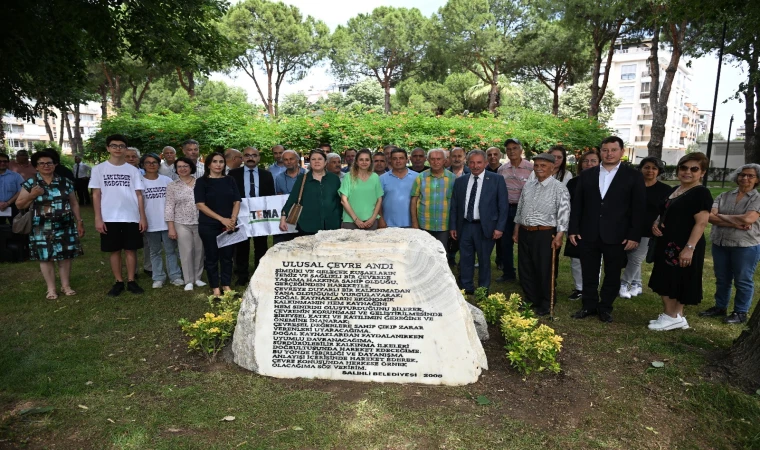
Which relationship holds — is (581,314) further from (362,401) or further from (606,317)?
(362,401)

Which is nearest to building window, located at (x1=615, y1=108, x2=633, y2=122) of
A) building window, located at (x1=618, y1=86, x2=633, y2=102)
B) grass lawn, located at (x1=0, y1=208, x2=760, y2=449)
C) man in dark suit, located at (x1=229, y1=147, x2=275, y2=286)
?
building window, located at (x1=618, y1=86, x2=633, y2=102)

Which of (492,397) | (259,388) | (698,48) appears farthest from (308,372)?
(698,48)

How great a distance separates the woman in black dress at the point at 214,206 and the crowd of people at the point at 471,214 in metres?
0.02

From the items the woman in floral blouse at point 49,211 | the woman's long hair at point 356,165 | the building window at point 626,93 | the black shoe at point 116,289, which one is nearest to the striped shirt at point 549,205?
the woman's long hair at point 356,165

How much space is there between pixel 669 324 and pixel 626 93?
73676mm

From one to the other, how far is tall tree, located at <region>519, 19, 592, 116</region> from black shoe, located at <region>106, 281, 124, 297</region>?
25.6m

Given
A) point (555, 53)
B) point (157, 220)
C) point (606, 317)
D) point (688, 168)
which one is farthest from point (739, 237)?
point (555, 53)

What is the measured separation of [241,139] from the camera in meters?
11.9

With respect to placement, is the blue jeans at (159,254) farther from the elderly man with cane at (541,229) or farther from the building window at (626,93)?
the building window at (626,93)

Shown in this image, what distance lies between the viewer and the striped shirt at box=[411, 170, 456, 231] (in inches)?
231

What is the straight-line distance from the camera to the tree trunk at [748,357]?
3.66m

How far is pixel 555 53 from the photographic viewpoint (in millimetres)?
28172

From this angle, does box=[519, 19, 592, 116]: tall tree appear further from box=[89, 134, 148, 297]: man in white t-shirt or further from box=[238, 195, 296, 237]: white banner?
box=[89, 134, 148, 297]: man in white t-shirt

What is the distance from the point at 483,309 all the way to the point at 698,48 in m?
22.7
